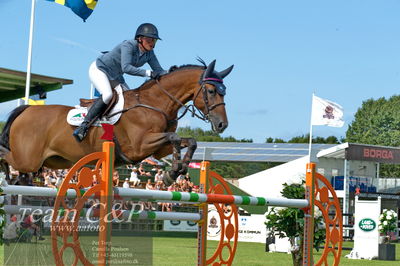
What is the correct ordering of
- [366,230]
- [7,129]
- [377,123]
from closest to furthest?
[7,129] → [366,230] → [377,123]

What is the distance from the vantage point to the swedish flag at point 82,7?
41.0ft

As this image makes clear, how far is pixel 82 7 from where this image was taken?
41.1ft

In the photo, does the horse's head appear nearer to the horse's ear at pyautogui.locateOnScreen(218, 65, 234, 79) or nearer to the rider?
the horse's ear at pyautogui.locateOnScreen(218, 65, 234, 79)

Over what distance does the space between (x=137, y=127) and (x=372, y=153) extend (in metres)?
17.7

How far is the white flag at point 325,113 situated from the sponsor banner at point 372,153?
3.87 ft

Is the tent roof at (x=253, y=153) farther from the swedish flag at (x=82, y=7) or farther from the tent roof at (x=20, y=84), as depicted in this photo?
the swedish flag at (x=82, y=7)

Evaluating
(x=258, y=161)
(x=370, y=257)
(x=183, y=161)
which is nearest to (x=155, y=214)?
(x=183, y=161)

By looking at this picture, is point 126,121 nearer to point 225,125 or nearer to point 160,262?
point 225,125

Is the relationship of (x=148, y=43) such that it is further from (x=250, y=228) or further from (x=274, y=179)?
(x=274, y=179)

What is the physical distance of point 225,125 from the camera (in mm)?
5859

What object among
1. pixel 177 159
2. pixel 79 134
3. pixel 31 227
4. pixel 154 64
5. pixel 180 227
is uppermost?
pixel 154 64

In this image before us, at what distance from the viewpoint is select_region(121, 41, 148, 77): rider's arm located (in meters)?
6.00

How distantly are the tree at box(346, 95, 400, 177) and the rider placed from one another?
49.9 m

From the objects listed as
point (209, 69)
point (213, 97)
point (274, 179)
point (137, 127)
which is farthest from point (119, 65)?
point (274, 179)
